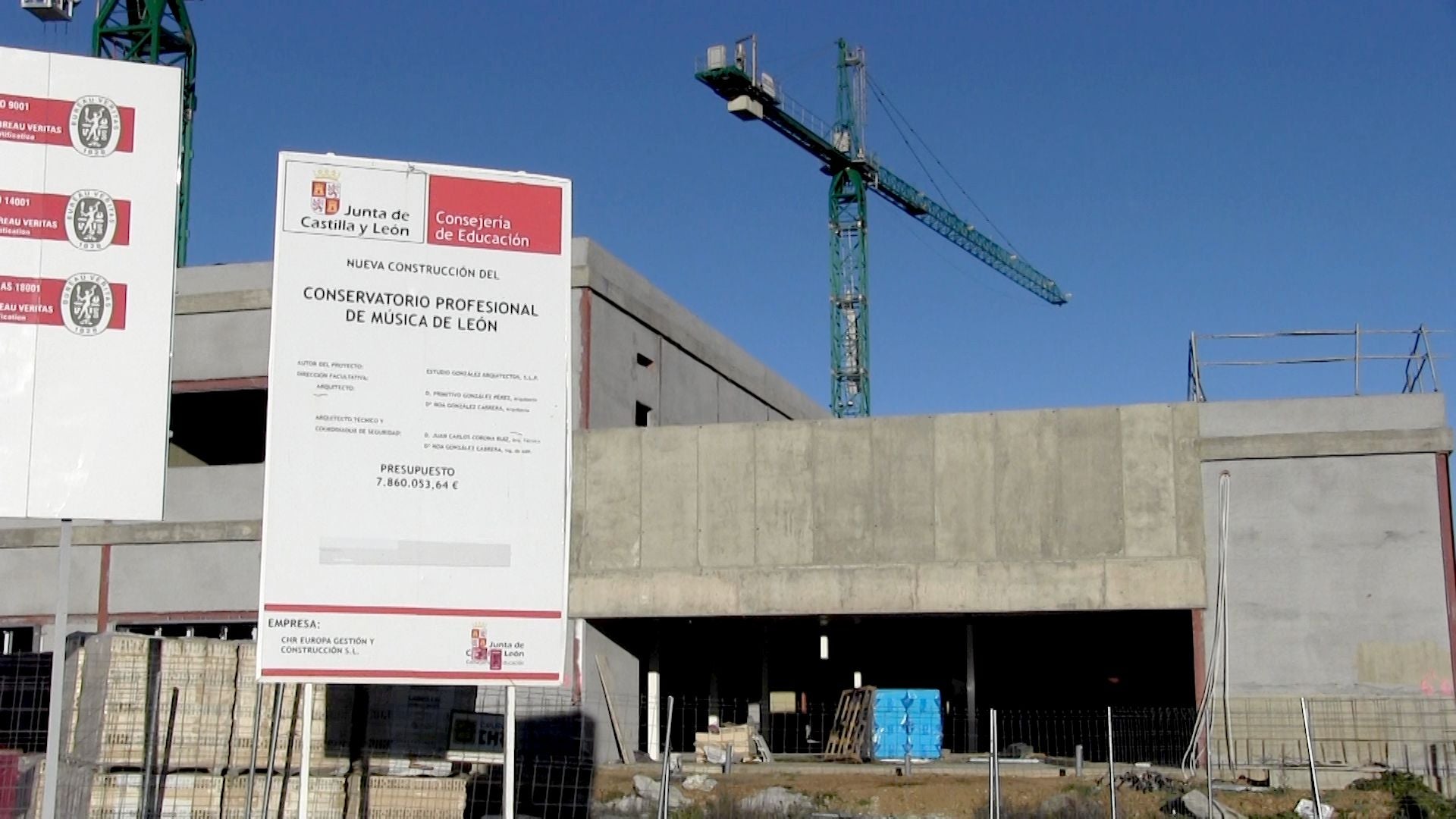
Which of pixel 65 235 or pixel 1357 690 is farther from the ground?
pixel 65 235

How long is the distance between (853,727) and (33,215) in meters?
19.7

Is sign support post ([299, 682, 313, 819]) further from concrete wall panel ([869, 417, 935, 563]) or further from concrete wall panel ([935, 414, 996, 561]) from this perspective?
concrete wall panel ([935, 414, 996, 561])

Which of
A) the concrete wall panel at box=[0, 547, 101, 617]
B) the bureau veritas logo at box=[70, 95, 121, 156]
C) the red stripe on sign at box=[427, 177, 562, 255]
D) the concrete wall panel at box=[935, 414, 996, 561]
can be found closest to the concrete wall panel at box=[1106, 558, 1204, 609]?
the concrete wall panel at box=[935, 414, 996, 561]

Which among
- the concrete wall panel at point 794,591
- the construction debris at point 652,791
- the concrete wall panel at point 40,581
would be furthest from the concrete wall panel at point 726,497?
the concrete wall panel at point 40,581

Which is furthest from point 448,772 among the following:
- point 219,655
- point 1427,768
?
point 1427,768

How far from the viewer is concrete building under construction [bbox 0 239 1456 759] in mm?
23766

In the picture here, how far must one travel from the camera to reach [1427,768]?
887 inches

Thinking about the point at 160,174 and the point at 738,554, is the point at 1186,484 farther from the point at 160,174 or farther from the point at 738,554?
the point at 160,174

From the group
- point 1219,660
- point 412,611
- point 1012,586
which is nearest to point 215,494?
point 1012,586

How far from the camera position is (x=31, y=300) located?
Result: 11484 millimetres

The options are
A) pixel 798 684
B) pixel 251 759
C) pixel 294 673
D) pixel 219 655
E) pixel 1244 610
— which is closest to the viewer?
pixel 294 673

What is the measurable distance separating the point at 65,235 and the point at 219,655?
7074mm

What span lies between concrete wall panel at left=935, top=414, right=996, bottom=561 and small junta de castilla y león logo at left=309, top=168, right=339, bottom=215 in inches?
640

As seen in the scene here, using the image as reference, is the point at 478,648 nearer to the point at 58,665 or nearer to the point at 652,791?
the point at 58,665
